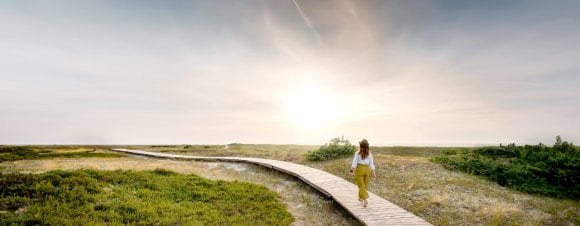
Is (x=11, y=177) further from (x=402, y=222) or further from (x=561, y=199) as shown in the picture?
(x=561, y=199)

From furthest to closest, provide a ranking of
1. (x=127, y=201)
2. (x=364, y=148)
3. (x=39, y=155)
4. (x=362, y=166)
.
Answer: (x=39, y=155)
(x=362, y=166)
(x=364, y=148)
(x=127, y=201)

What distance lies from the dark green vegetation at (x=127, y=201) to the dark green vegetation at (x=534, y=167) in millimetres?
12796

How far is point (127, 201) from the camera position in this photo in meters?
13.8

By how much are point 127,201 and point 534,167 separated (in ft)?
67.8

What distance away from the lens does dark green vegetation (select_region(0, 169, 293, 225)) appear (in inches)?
472

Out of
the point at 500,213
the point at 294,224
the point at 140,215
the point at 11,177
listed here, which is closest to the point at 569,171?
the point at 500,213

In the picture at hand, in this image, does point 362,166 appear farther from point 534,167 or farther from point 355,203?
point 534,167

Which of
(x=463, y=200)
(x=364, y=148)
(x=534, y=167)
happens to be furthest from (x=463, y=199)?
(x=534, y=167)

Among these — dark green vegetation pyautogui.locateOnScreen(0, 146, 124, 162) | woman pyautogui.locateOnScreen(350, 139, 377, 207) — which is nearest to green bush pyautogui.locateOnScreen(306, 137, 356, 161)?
woman pyautogui.locateOnScreen(350, 139, 377, 207)

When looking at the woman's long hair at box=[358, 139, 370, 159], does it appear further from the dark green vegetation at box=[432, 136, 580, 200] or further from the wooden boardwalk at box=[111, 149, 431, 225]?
the dark green vegetation at box=[432, 136, 580, 200]

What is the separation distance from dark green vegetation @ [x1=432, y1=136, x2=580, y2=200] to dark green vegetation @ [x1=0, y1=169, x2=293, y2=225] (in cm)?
1280

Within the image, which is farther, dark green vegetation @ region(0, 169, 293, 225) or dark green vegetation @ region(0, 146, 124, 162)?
dark green vegetation @ region(0, 146, 124, 162)

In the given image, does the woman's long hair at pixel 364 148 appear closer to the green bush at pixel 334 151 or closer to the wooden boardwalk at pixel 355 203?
the wooden boardwalk at pixel 355 203

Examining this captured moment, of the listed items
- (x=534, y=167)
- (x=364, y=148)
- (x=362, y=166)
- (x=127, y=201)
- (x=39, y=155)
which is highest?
(x=364, y=148)
